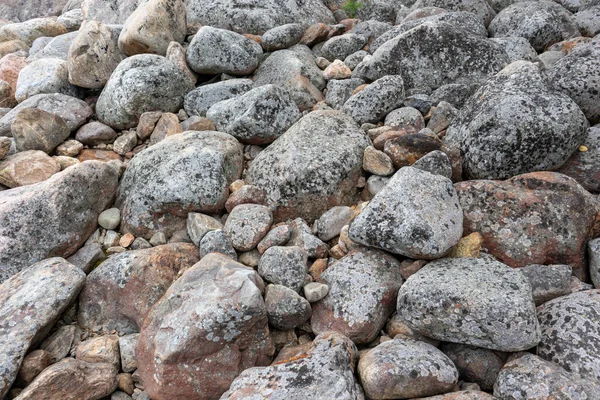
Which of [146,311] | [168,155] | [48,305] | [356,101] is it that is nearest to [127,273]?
[146,311]

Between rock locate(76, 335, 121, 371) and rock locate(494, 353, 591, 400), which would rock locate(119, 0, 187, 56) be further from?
rock locate(494, 353, 591, 400)

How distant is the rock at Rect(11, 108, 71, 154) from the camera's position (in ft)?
17.9

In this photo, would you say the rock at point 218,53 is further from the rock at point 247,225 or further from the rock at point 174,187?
the rock at point 247,225

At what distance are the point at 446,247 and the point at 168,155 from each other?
3.07 m

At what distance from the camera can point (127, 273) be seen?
Answer: 13.5ft

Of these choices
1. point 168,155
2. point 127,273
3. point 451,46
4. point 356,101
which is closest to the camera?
point 127,273

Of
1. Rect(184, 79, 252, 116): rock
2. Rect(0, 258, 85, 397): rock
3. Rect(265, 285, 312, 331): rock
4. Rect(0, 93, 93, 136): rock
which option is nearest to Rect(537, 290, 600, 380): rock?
Rect(265, 285, 312, 331): rock

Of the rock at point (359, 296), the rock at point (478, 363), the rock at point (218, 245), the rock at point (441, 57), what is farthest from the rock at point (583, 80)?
the rock at point (218, 245)

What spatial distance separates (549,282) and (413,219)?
1189 mm

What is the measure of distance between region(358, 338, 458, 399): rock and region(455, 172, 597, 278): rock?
4.19 feet

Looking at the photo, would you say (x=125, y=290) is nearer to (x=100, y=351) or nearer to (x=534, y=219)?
(x=100, y=351)

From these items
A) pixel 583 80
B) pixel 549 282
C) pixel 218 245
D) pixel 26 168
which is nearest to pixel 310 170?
pixel 218 245

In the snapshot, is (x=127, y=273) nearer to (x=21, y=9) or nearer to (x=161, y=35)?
(x=161, y=35)

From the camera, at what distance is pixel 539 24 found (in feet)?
21.7
